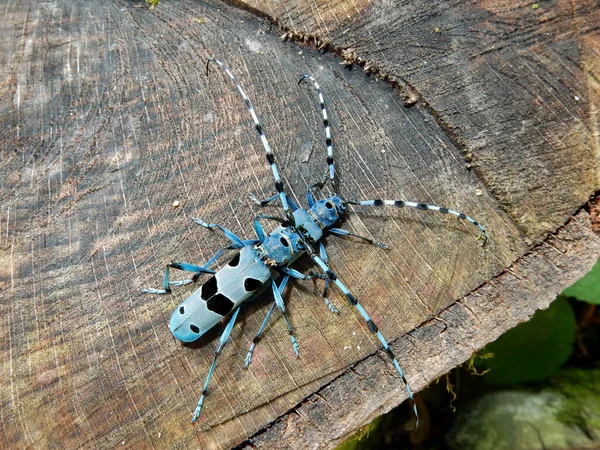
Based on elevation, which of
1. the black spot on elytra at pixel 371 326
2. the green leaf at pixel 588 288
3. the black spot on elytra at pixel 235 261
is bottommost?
the black spot on elytra at pixel 235 261

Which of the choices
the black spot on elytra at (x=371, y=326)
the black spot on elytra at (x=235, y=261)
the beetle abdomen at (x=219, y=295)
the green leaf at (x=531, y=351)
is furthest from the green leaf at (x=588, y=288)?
the black spot on elytra at (x=235, y=261)

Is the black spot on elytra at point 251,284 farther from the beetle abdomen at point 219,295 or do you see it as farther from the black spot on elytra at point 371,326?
the black spot on elytra at point 371,326

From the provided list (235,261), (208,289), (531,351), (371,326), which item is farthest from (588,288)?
(208,289)

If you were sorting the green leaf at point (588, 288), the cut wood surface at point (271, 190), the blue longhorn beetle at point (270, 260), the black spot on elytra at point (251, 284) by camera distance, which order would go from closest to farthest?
the cut wood surface at point (271, 190)
the blue longhorn beetle at point (270, 260)
the black spot on elytra at point (251, 284)
the green leaf at point (588, 288)

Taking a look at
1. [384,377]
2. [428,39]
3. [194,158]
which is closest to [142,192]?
[194,158]

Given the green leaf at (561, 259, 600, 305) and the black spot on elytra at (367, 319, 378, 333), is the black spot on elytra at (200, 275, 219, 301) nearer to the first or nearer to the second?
the black spot on elytra at (367, 319, 378, 333)

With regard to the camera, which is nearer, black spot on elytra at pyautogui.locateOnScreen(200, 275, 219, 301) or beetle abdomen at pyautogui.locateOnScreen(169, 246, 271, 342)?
beetle abdomen at pyautogui.locateOnScreen(169, 246, 271, 342)

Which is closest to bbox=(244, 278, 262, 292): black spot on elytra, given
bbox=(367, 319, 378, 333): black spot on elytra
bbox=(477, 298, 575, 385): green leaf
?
bbox=(367, 319, 378, 333): black spot on elytra

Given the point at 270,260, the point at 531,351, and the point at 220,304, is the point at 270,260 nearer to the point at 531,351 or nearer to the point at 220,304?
the point at 220,304
